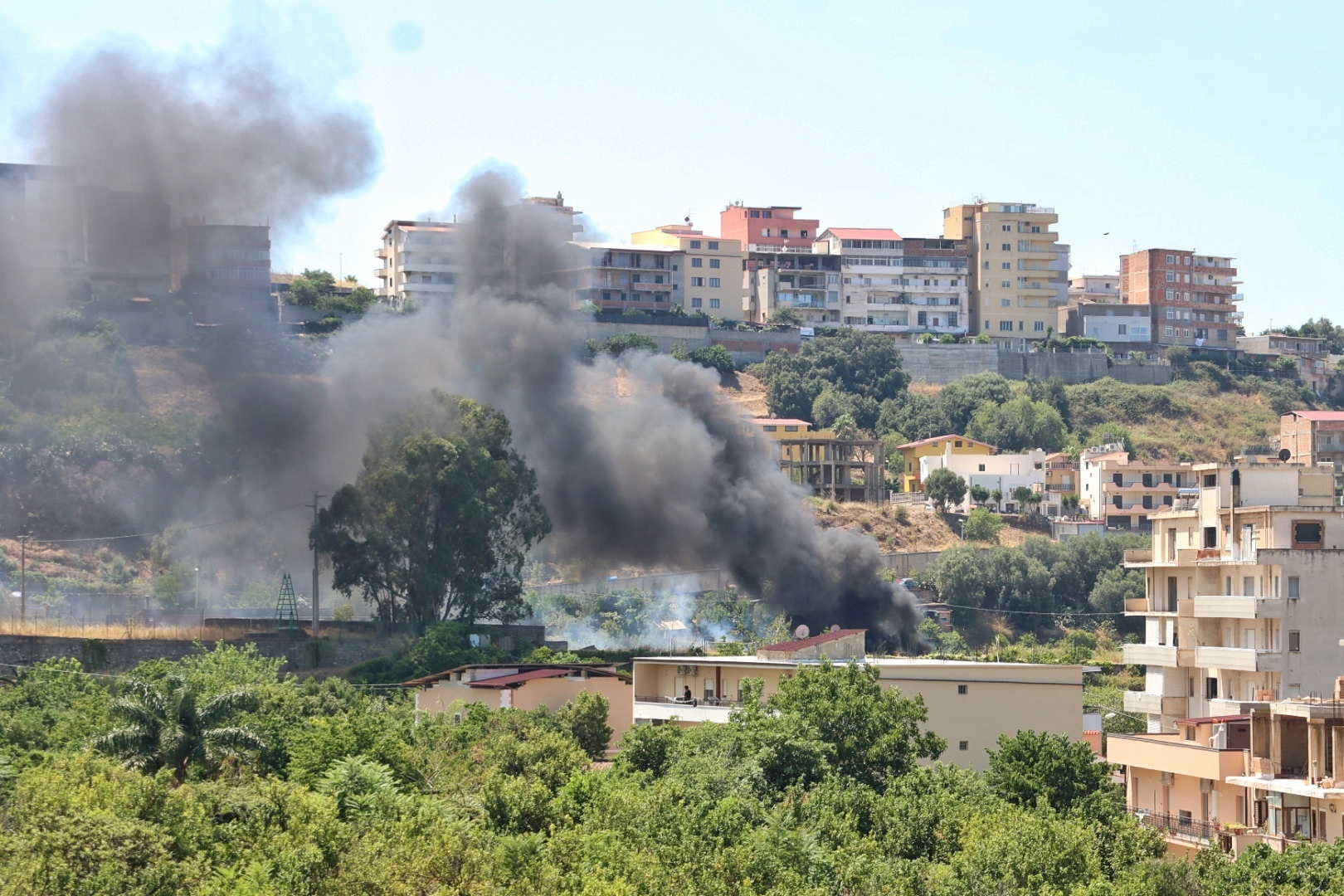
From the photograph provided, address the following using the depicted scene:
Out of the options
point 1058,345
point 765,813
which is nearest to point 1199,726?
point 765,813

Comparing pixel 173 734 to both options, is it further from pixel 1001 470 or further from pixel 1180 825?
pixel 1001 470

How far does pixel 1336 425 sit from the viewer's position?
117000 millimetres

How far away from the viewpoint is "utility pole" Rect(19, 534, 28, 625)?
7300 cm

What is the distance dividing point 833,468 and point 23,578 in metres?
48.7

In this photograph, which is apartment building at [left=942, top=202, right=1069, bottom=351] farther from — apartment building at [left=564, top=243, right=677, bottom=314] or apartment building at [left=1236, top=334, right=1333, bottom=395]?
apartment building at [left=564, top=243, right=677, bottom=314]

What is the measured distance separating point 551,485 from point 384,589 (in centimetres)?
1484

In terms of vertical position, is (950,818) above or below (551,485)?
below

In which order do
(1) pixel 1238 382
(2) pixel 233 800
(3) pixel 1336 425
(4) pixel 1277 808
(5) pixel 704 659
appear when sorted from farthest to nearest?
(1) pixel 1238 382 → (3) pixel 1336 425 → (5) pixel 704 659 → (2) pixel 233 800 → (4) pixel 1277 808

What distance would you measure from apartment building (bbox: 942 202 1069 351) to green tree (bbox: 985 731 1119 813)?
9660 cm

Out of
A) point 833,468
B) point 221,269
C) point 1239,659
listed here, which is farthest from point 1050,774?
point 221,269

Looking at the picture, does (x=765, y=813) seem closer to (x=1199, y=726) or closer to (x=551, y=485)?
(x=1199, y=726)

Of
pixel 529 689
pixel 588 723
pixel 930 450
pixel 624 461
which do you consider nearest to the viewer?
pixel 588 723

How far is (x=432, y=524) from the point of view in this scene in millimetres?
78438

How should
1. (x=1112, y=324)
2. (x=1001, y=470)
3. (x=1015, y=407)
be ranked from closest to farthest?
(x=1001, y=470), (x=1015, y=407), (x=1112, y=324)
